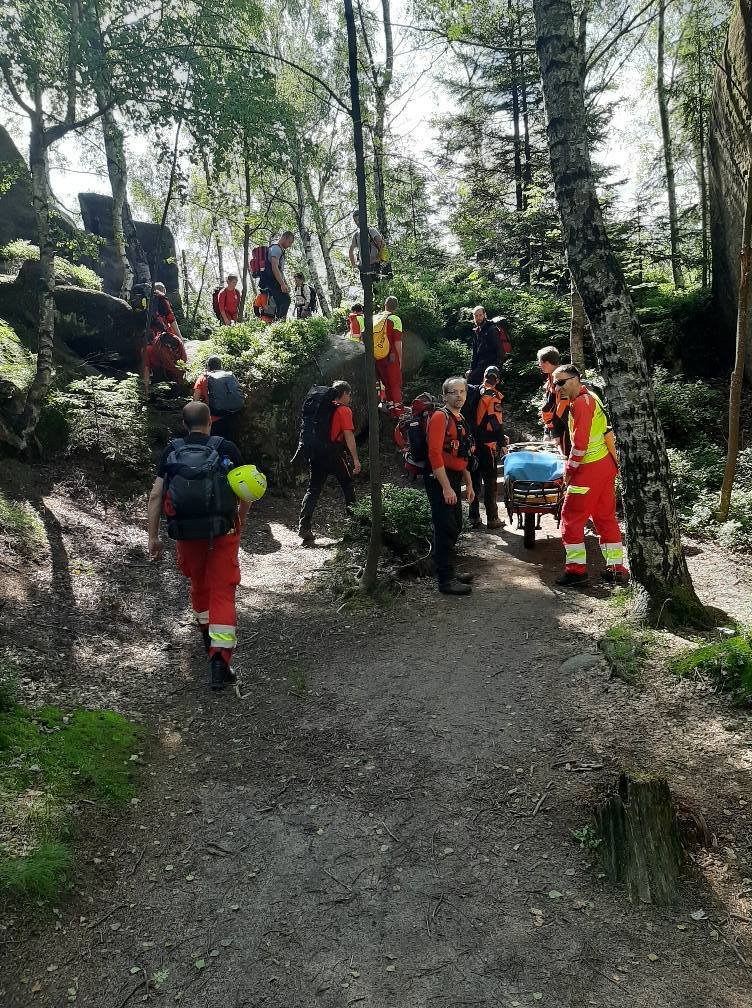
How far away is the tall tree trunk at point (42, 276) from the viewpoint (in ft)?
28.6

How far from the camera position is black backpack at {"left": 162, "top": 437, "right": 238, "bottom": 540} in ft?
16.4

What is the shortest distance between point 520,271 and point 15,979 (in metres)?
21.2

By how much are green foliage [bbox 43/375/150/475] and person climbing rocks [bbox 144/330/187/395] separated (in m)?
1.36

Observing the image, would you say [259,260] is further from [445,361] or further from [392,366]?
A: [445,361]

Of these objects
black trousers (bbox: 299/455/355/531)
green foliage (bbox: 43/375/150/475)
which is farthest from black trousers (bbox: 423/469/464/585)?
green foliage (bbox: 43/375/150/475)

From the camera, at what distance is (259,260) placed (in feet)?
46.4

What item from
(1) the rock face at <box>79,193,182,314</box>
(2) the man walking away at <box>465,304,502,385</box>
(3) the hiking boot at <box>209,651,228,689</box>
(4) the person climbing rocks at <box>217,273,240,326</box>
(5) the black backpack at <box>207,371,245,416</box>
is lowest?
(3) the hiking boot at <box>209,651,228,689</box>

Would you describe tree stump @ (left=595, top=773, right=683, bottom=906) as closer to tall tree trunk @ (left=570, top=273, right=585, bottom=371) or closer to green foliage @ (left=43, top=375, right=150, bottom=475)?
green foliage @ (left=43, top=375, right=150, bottom=475)

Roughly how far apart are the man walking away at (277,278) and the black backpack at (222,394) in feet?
20.4

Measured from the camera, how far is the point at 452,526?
7000mm

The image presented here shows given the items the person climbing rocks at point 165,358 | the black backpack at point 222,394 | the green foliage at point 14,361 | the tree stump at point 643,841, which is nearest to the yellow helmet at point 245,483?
the tree stump at point 643,841

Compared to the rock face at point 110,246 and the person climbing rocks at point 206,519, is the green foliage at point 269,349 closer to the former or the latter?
the person climbing rocks at point 206,519

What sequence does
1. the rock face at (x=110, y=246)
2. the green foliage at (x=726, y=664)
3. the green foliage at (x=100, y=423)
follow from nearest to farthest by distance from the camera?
the green foliage at (x=726, y=664) < the green foliage at (x=100, y=423) < the rock face at (x=110, y=246)

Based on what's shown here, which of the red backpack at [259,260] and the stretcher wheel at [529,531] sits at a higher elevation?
the red backpack at [259,260]
